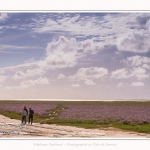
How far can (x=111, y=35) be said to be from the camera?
20.3 meters

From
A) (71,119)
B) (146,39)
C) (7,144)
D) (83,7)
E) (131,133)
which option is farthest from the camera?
(71,119)

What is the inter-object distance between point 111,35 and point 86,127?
313 inches

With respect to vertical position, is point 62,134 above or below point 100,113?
below

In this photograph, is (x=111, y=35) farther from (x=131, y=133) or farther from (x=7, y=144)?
(x=7, y=144)

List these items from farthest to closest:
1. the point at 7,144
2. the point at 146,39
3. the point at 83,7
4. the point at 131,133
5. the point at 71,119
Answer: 1. the point at 71,119
2. the point at 146,39
3. the point at 131,133
4. the point at 83,7
5. the point at 7,144

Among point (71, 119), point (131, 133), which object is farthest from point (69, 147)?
point (71, 119)

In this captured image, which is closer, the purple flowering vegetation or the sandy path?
the sandy path

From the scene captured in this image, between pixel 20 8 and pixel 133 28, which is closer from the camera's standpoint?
pixel 20 8

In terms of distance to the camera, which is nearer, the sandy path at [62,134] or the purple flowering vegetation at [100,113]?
the sandy path at [62,134]

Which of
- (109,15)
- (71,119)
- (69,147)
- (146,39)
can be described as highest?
(109,15)

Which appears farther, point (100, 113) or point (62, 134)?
point (100, 113)

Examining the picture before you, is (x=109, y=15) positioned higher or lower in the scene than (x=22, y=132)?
higher

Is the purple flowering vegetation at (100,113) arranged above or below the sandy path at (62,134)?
above

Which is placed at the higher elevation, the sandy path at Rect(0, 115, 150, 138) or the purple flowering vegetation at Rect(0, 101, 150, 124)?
the purple flowering vegetation at Rect(0, 101, 150, 124)
